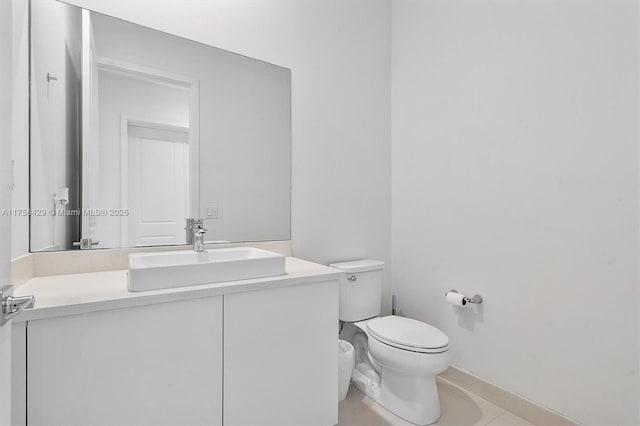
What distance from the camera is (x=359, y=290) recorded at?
6.64 feet

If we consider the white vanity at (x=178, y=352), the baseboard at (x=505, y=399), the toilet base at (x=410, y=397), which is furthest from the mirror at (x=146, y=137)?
the baseboard at (x=505, y=399)

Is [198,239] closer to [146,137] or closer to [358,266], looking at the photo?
[146,137]

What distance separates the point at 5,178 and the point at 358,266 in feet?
5.35

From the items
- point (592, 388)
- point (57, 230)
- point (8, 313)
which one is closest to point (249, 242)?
point (57, 230)

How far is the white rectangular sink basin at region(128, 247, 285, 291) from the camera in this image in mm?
1092

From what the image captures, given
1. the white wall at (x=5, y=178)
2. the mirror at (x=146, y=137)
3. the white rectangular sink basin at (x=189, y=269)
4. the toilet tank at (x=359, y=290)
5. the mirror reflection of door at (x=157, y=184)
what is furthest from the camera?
the toilet tank at (x=359, y=290)

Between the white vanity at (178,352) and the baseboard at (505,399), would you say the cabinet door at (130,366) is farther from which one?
the baseboard at (505,399)

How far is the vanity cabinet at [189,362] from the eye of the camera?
0.93m

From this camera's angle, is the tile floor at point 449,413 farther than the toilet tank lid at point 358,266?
No

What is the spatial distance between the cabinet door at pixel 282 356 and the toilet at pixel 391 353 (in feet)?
1.21

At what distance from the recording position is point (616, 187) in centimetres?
140

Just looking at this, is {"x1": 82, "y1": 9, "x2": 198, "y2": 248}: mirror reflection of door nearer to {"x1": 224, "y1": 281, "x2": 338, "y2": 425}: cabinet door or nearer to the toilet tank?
{"x1": 224, "y1": 281, "x2": 338, "y2": 425}: cabinet door

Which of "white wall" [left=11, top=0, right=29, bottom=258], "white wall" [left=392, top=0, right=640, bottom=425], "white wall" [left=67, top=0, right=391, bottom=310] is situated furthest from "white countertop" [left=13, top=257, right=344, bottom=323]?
"white wall" [left=392, top=0, right=640, bottom=425]

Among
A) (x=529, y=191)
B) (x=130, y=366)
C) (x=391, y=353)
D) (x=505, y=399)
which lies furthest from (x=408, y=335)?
(x=130, y=366)
